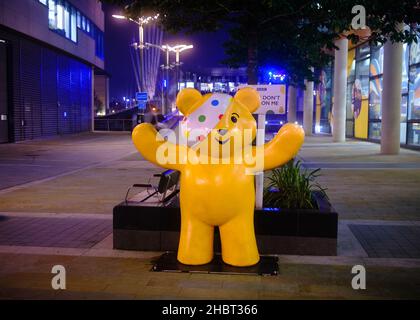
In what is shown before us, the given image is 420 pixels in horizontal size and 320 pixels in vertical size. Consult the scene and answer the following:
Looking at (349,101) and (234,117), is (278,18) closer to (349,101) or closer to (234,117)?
(234,117)

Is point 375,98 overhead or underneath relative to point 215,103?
overhead

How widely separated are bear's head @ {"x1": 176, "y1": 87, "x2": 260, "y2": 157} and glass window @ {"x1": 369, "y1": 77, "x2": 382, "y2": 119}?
21.9 m

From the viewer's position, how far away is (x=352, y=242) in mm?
6277

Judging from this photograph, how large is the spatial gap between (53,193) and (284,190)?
5823 millimetres

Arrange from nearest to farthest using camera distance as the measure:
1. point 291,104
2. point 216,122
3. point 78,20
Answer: point 216,122, point 78,20, point 291,104

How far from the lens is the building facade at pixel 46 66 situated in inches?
974

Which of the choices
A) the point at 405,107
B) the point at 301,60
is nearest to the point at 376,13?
the point at 301,60

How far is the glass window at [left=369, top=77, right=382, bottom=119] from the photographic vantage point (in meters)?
25.4

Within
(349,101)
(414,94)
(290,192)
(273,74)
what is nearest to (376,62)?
(414,94)

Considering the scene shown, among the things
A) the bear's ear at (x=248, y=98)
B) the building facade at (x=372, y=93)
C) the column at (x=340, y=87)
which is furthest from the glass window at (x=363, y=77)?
the bear's ear at (x=248, y=98)

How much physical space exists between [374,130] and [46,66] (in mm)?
20110

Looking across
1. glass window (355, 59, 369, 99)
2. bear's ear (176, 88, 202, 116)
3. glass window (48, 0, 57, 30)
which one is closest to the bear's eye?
bear's ear (176, 88, 202, 116)

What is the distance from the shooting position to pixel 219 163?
5004 millimetres

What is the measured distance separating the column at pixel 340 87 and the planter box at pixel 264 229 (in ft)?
71.9
